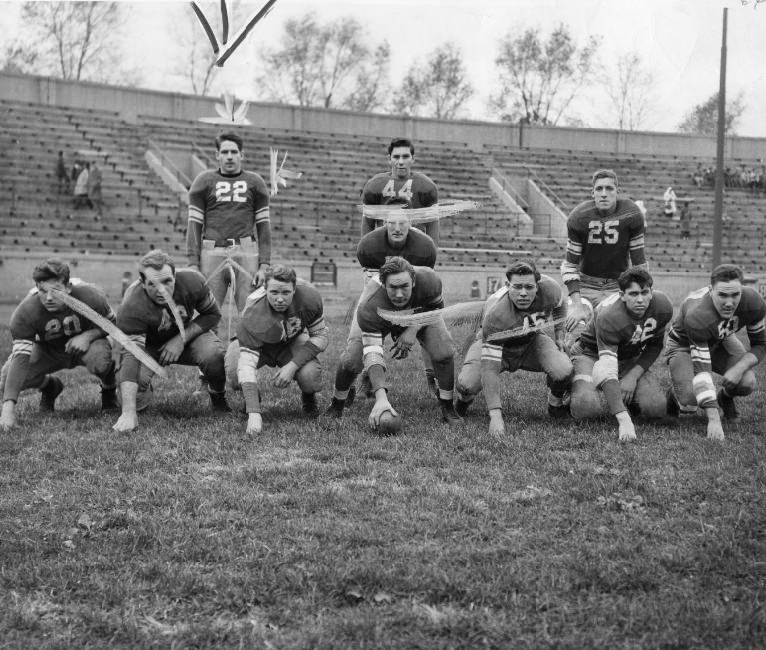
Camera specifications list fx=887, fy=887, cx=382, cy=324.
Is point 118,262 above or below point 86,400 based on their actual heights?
above

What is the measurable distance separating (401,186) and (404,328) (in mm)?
1452

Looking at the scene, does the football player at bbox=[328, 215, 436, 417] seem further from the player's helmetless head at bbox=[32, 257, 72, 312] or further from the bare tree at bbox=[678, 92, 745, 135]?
the bare tree at bbox=[678, 92, 745, 135]

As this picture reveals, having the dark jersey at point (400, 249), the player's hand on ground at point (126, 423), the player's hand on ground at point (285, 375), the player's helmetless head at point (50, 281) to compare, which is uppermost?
the dark jersey at point (400, 249)

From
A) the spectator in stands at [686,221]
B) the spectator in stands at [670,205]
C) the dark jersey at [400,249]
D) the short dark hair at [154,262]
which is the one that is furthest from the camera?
the spectator in stands at [670,205]

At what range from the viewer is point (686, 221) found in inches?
1100

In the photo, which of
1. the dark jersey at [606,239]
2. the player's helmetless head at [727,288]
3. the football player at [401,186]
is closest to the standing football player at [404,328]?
the football player at [401,186]

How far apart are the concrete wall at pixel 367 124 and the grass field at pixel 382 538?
23758mm

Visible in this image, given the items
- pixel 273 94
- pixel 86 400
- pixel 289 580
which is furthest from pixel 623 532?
pixel 273 94

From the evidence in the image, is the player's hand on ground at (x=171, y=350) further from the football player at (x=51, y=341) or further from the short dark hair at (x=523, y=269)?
the short dark hair at (x=523, y=269)

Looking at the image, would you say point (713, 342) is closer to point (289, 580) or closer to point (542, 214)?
point (289, 580)

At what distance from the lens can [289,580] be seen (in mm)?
3396

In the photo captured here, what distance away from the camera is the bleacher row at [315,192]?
69.6 feet

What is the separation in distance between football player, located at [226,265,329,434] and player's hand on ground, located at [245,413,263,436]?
3cm

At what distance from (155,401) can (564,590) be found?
4.67 m
